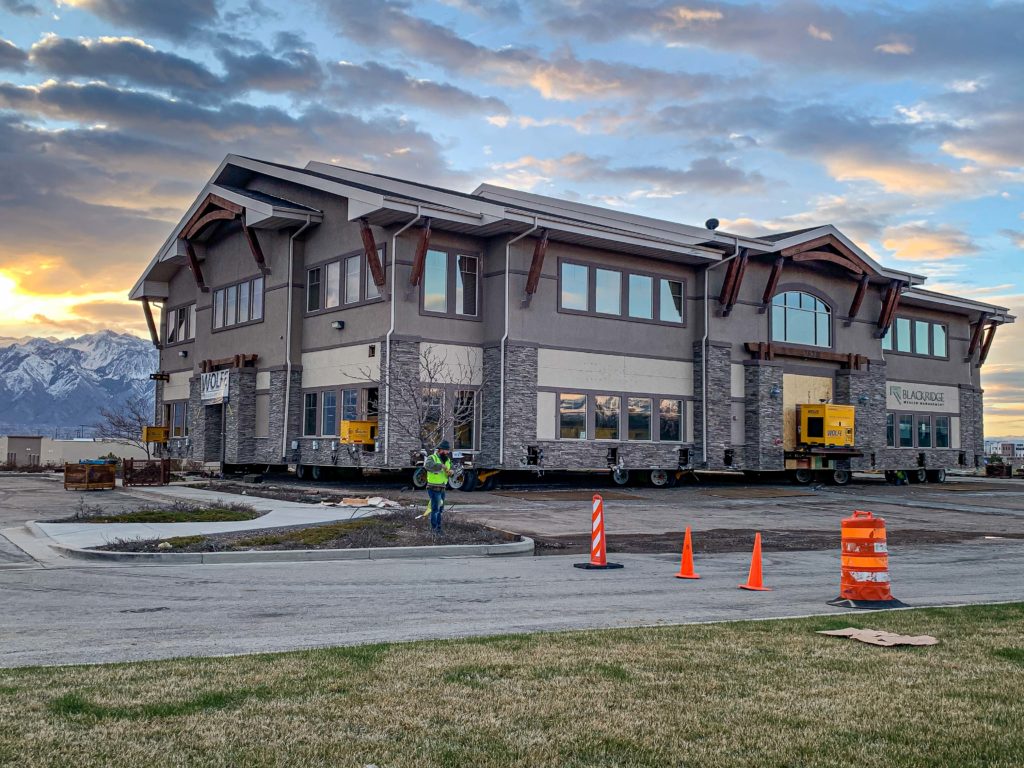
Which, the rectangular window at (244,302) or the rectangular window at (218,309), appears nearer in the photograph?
the rectangular window at (244,302)

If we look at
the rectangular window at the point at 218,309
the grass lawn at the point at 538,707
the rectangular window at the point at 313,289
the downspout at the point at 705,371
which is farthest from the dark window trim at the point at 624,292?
the grass lawn at the point at 538,707

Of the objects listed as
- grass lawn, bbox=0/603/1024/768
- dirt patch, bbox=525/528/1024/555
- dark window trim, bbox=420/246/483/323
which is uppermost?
dark window trim, bbox=420/246/483/323

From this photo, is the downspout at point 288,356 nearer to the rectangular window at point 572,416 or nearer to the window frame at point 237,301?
the window frame at point 237,301

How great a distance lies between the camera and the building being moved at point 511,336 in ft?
106

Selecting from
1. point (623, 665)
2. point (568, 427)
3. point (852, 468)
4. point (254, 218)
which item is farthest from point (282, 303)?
point (623, 665)

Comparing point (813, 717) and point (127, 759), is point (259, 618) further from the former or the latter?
point (813, 717)

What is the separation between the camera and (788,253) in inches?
1567

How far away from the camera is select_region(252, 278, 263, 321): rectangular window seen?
38.5 m

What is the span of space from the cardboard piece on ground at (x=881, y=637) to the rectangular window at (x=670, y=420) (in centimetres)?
2789

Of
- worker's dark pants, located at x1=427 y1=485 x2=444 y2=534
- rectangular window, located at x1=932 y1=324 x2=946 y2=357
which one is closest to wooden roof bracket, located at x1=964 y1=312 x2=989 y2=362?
rectangular window, located at x1=932 y1=324 x2=946 y2=357

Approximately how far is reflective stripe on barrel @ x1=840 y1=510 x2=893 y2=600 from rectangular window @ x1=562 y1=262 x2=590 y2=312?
2336 cm

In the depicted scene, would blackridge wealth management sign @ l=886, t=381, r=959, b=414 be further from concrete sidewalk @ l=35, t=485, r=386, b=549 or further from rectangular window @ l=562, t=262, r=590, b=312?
concrete sidewalk @ l=35, t=485, r=386, b=549

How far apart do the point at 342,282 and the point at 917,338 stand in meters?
29.3

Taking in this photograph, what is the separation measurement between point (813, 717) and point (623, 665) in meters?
1.73
